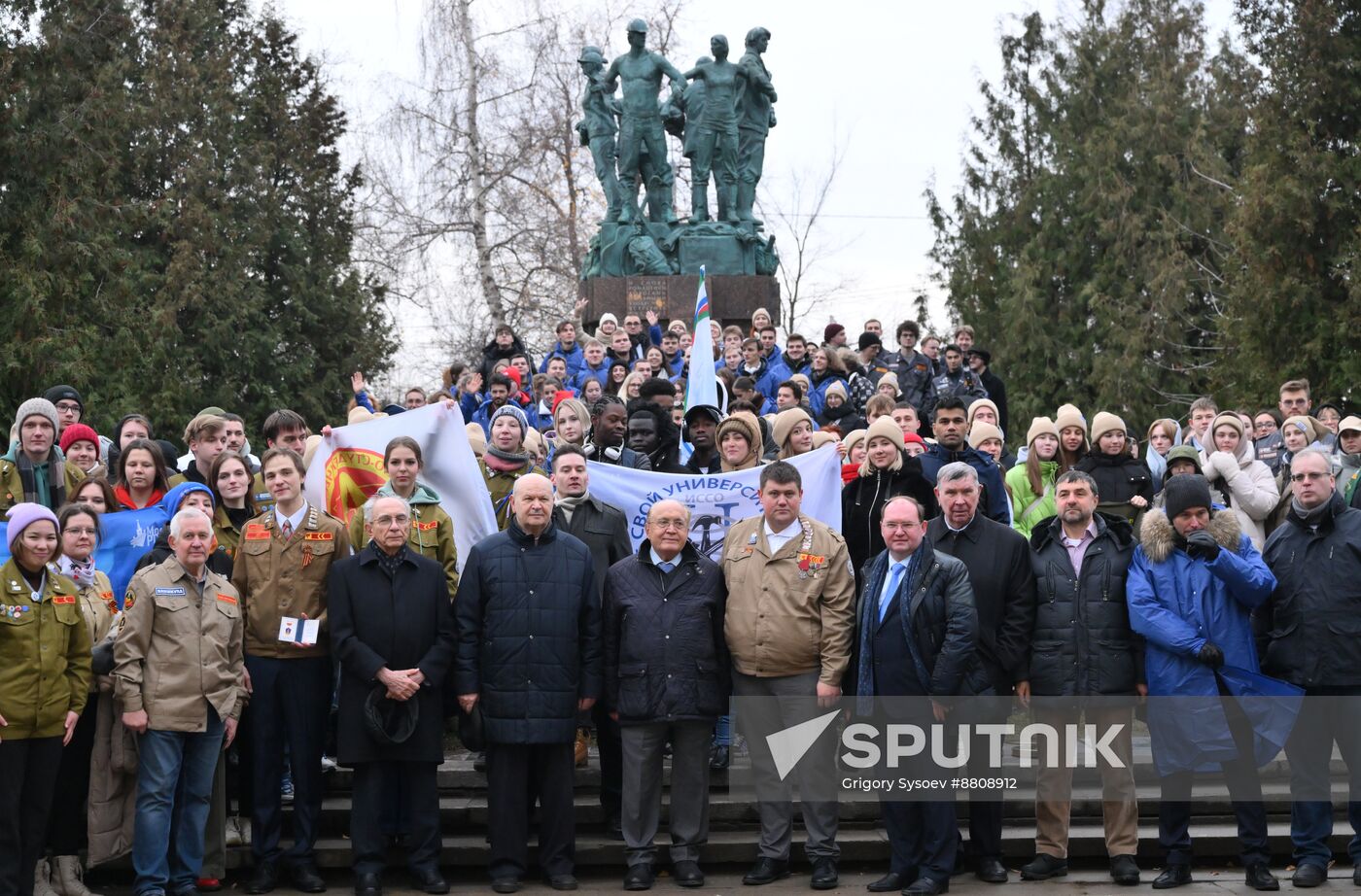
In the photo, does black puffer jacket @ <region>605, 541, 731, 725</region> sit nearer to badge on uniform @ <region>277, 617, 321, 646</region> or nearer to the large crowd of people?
the large crowd of people

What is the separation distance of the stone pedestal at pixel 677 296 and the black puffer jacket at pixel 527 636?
1257cm

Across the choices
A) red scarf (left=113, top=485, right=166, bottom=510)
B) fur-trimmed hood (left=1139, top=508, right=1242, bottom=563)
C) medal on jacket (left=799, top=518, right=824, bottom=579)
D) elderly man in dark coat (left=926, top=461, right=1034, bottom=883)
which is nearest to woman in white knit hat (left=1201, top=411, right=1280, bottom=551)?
fur-trimmed hood (left=1139, top=508, right=1242, bottom=563)

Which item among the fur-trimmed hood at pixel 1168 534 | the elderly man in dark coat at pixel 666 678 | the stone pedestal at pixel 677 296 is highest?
the stone pedestal at pixel 677 296

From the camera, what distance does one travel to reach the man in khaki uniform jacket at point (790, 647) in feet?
27.6

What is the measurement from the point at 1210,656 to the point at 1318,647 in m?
0.56

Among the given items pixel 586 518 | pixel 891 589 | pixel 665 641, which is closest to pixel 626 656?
pixel 665 641

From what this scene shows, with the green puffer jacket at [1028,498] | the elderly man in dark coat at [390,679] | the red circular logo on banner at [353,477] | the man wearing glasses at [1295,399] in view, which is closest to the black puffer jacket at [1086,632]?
the green puffer jacket at [1028,498]

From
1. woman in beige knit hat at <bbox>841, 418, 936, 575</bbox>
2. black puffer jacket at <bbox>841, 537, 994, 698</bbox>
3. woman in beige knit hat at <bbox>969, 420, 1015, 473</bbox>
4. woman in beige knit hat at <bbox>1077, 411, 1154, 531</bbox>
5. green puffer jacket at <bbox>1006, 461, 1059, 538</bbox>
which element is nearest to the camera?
black puffer jacket at <bbox>841, 537, 994, 698</bbox>

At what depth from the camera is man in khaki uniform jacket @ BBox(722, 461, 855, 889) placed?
8398 millimetres

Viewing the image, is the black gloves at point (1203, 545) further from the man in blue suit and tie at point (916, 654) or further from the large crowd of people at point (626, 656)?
the man in blue suit and tie at point (916, 654)

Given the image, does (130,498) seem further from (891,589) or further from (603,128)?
(603,128)

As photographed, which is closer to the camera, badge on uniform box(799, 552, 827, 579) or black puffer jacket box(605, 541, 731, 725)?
black puffer jacket box(605, 541, 731, 725)

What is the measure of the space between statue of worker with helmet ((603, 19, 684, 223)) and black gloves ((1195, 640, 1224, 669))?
14.4 metres

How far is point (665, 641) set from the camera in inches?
331
